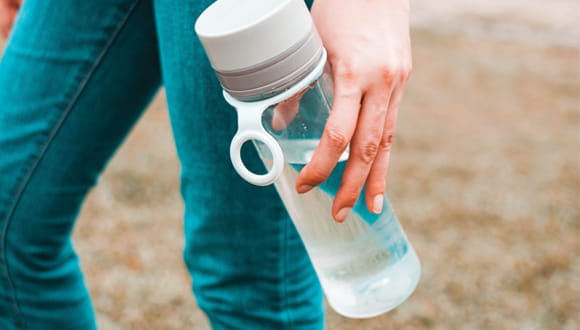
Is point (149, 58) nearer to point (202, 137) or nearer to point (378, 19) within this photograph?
point (202, 137)

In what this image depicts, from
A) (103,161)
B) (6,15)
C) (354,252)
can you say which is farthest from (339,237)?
(6,15)

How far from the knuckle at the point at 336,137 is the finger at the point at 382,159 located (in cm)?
8

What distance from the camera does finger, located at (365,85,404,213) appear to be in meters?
0.66

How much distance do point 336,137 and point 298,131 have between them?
12 centimetres

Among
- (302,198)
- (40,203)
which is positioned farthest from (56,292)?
(302,198)

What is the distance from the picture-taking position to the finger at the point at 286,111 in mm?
679

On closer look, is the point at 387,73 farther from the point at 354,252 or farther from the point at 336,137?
the point at 354,252

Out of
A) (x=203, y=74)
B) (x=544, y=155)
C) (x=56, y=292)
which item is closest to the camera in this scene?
(x=203, y=74)

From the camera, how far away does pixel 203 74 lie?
70cm

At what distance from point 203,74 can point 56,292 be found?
1.41 feet

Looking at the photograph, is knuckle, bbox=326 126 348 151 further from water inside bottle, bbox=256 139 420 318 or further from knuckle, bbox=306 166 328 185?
water inside bottle, bbox=256 139 420 318

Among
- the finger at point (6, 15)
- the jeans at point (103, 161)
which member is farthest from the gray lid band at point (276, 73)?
the finger at point (6, 15)

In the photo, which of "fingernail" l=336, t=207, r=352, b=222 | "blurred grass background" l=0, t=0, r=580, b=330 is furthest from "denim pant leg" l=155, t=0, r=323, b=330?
"blurred grass background" l=0, t=0, r=580, b=330

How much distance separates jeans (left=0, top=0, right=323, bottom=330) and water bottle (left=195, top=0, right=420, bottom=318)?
4 centimetres
